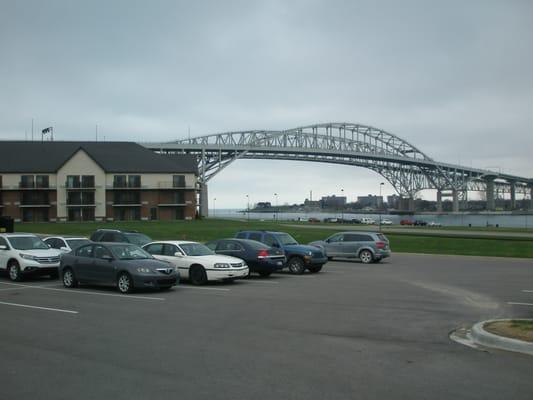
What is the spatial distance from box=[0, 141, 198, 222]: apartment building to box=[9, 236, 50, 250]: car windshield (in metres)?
64.5

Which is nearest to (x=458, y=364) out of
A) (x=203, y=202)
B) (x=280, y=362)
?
(x=280, y=362)

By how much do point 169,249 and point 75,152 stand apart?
68.8 metres

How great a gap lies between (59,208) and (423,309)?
76.9m

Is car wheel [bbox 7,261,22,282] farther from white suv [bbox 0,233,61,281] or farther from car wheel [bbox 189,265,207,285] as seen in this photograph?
car wheel [bbox 189,265,207,285]

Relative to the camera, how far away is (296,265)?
2247cm

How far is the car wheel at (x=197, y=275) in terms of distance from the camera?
59.3 ft

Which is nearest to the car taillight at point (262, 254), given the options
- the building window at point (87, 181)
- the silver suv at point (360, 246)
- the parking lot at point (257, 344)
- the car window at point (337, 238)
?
the parking lot at point (257, 344)

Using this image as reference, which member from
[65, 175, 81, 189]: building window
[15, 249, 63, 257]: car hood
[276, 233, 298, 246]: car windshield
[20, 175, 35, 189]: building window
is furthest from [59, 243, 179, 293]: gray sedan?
[20, 175, 35, 189]: building window

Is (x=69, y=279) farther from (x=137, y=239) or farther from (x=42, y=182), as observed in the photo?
(x=42, y=182)

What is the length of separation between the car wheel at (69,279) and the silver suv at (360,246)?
41.5 feet

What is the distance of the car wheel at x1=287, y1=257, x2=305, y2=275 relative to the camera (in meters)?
22.3

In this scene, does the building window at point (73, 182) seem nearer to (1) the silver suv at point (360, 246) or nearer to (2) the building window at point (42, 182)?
(2) the building window at point (42, 182)

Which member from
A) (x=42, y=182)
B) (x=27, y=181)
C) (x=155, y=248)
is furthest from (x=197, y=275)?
(x=27, y=181)

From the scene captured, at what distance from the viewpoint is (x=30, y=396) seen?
21.9 ft
